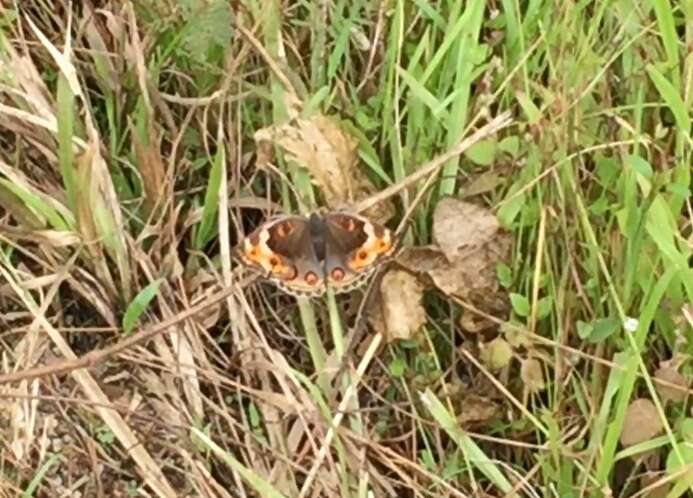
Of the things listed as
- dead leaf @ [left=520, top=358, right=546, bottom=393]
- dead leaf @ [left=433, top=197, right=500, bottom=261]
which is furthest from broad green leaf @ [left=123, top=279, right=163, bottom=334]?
dead leaf @ [left=520, top=358, right=546, bottom=393]

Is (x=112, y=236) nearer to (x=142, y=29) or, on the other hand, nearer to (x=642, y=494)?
(x=142, y=29)

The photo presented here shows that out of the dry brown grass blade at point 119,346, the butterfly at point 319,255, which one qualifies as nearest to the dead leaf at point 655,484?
the butterfly at point 319,255

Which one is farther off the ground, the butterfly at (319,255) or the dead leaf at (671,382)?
the butterfly at (319,255)

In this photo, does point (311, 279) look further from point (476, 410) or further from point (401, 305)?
point (476, 410)

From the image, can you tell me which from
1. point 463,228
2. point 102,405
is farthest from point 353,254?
point 102,405

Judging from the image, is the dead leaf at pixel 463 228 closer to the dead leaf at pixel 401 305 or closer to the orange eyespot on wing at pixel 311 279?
the dead leaf at pixel 401 305

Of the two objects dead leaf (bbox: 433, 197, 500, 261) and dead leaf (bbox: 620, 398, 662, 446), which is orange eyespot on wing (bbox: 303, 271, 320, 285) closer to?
dead leaf (bbox: 433, 197, 500, 261)

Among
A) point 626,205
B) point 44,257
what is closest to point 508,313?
point 626,205
